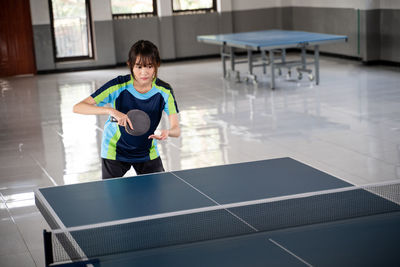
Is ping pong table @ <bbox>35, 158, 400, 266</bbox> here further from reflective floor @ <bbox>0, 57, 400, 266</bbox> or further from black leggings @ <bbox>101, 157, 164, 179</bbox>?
reflective floor @ <bbox>0, 57, 400, 266</bbox>

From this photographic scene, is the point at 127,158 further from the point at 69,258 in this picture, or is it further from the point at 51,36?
the point at 51,36

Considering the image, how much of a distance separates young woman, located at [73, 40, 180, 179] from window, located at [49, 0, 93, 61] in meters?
12.0

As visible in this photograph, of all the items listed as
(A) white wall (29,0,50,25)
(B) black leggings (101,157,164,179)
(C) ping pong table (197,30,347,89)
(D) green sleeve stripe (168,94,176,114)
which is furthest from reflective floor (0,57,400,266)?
(A) white wall (29,0,50,25)

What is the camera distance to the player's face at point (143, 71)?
12.1 ft

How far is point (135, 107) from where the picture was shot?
398 centimetres

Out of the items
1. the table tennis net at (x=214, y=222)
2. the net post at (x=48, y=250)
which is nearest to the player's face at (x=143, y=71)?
the table tennis net at (x=214, y=222)

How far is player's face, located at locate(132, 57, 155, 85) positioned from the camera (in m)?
3.70

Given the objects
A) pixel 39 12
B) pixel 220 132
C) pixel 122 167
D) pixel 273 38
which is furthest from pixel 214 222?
pixel 39 12

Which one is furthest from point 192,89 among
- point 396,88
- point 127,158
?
point 127,158

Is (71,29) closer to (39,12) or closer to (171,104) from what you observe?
(39,12)

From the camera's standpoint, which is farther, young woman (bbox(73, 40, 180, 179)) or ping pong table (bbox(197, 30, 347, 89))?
ping pong table (bbox(197, 30, 347, 89))

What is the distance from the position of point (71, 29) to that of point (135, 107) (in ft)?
40.3

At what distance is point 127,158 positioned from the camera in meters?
4.14

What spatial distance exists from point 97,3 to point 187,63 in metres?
2.70
